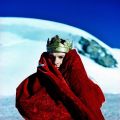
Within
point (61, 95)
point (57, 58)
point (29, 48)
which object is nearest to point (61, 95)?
point (61, 95)

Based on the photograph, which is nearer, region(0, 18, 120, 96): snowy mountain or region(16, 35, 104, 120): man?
region(16, 35, 104, 120): man

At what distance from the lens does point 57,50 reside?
3.87 feet

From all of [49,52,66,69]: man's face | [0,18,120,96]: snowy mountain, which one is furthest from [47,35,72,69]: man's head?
[0,18,120,96]: snowy mountain

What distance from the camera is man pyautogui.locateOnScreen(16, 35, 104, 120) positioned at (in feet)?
3.68

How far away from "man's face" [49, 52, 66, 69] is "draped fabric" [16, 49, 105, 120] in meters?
0.02

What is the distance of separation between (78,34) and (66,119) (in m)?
0.59

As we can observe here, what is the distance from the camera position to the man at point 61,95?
1.12 metres

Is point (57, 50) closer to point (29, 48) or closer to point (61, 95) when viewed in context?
point (61, 95)

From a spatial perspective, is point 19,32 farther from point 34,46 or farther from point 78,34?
point 78,34


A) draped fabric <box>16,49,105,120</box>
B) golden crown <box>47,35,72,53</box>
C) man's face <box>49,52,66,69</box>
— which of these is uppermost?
golden crown <box>47,35,72,53</box>

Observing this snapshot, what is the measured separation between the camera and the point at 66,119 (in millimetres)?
1127

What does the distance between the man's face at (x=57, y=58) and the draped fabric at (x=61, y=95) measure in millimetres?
19

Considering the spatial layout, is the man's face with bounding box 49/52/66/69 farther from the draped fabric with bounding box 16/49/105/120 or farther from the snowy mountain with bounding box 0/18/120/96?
the snowy mountain with bounding box 0/18/120/96

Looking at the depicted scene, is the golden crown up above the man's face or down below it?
above
